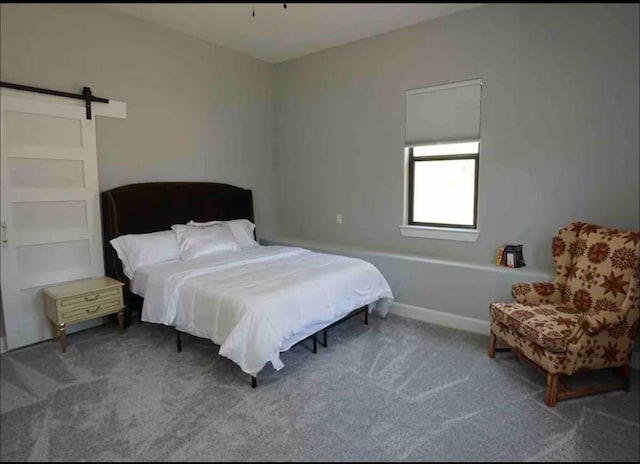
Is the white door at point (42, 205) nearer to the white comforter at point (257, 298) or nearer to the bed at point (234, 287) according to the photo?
the bed at point (234, 287)

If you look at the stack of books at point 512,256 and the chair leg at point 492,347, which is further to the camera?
the stack of books at point 512,256

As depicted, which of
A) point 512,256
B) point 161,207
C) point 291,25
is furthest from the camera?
point 161,207

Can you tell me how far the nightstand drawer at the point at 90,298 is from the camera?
292 cm

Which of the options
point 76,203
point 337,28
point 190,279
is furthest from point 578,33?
point 76,203

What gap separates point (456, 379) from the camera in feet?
8.41

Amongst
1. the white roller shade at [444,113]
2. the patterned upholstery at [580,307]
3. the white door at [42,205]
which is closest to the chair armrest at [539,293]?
the patterned upholstery at [580,307]

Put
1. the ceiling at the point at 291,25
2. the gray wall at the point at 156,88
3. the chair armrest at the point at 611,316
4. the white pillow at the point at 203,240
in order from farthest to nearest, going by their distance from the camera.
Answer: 1. the white pillow at the point at 203,240
2. the ceiling at the point at 291,25
3. the gray wall at the point at 156,88
4. the chair armrest at the point at 611,316

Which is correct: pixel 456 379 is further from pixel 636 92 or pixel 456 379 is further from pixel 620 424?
pixel 636 92

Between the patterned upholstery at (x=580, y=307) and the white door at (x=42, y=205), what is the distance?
11.3 ft

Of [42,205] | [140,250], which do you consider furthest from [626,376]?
[42,205]

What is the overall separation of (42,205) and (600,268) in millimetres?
4146

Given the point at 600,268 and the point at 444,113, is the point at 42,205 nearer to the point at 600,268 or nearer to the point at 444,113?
the point at 444,113

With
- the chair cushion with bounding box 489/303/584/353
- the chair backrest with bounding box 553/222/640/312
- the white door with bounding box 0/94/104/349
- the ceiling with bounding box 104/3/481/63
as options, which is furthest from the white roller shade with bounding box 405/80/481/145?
the white door with bounding box 0/94/104/349

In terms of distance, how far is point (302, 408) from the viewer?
7.30ft
